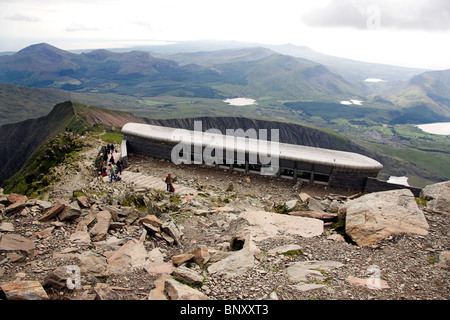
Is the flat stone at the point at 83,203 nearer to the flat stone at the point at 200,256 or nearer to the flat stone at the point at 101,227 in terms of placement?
the flat stone at the point at 101,227

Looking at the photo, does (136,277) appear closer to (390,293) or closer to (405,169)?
(390,293)

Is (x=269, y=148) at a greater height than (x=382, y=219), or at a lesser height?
greater

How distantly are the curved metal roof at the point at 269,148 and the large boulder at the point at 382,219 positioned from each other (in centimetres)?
1204

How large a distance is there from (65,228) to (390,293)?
13403mm

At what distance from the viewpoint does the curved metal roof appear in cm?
2661

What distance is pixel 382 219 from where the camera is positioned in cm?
1322

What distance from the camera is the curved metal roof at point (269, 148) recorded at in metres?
26.6

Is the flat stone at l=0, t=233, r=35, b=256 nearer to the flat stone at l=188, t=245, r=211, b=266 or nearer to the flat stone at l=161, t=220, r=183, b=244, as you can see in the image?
the flat stone at l=161, t=220, r=183, b=244

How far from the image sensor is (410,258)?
11.0 metres

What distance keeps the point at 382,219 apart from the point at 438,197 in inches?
200

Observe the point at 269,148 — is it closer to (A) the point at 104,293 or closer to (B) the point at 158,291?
(B) the point at 158,291

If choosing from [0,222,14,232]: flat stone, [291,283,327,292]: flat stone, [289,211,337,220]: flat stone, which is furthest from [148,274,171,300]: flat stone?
[289,211,337,220]: flat stone

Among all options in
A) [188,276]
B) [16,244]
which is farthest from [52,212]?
[188,276]

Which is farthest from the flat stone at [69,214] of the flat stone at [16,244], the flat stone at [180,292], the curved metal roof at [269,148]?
the curved metal roof at [269,148]
